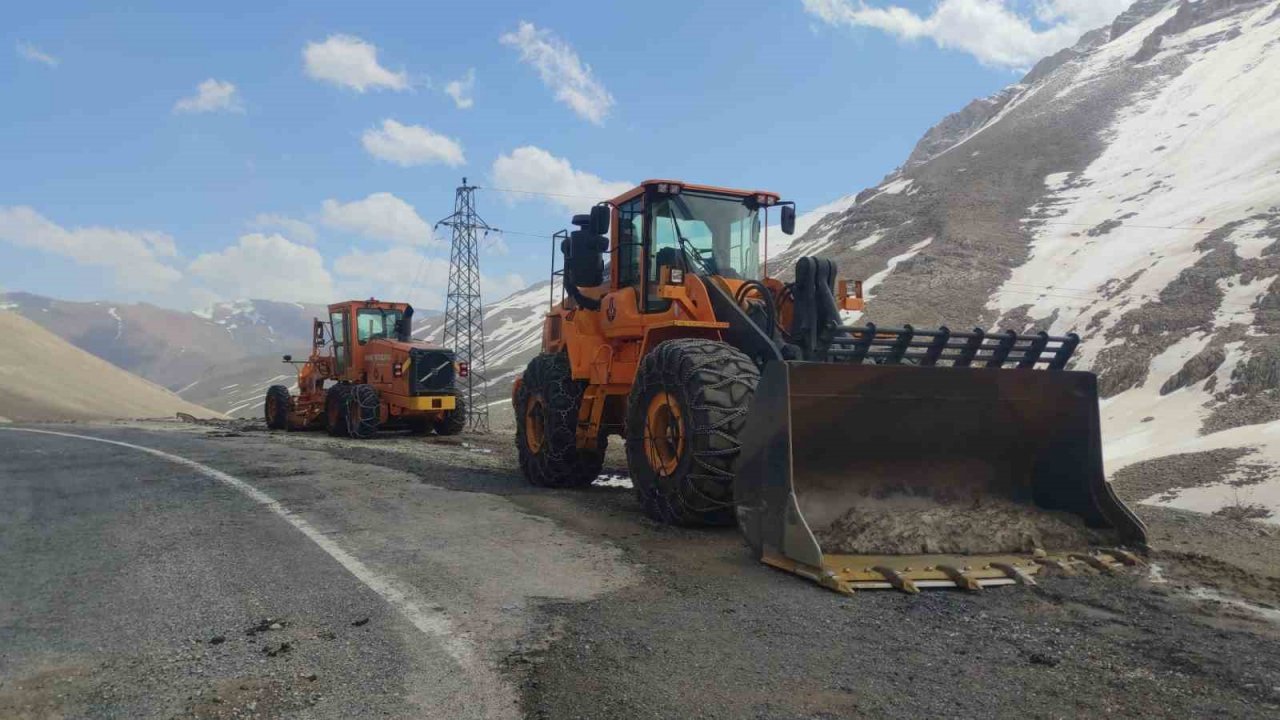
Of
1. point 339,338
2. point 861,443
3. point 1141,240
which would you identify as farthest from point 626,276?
point 1141,240

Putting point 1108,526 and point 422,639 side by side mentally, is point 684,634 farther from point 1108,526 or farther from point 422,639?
point 1108,526

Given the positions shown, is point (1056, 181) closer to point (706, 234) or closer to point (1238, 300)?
point (1238, 300)

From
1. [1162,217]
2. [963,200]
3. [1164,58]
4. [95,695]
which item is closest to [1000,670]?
[95,695]

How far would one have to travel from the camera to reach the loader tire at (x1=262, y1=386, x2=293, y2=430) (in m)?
21.3

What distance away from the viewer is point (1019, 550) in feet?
18.7

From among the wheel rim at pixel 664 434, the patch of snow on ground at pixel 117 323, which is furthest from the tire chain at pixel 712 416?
the patch of snow on ground at pixel 117 323

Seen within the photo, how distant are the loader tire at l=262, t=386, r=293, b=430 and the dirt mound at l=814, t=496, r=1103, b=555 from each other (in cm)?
1817

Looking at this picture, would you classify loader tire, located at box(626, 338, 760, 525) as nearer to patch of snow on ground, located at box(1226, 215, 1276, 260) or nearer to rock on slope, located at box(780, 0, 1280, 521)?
rock on slope, located at box(780, 0, 1280, 521)

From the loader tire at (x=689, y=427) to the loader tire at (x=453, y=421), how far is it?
1234 cm

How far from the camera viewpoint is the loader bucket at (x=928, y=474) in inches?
215

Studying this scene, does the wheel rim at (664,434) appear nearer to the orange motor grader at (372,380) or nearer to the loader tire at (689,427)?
the loader tire at (689,427)

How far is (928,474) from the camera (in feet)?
20.0

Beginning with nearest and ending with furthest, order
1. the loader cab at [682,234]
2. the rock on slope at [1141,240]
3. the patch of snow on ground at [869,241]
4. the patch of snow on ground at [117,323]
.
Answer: the loader cab at [682,234], the rock on slope at [1141,240], the patch of snow on ground at [869,241], the patch of snow on ground at [117,323]

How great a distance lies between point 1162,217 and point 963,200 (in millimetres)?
13840
